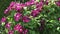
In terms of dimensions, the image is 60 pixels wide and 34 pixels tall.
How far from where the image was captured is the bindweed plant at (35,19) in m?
3.66

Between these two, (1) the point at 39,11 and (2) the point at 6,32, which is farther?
(2) the point at 6,32

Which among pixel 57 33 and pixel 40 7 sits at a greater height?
pixel 40 7

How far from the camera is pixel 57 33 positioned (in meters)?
3.68

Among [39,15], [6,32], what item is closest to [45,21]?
[39,15]

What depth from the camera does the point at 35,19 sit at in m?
3.67

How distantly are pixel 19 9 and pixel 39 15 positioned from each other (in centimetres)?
37

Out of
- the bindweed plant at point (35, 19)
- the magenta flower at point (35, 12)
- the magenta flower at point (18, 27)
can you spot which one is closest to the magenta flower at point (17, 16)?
the bindweed plant at point (35, 19)

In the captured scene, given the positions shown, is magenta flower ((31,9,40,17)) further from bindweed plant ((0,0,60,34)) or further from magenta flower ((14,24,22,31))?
magenta flower ((14,24,22,31))

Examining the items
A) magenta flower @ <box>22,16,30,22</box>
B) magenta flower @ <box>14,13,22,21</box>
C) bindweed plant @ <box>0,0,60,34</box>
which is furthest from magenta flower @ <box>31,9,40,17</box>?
magenta flower @ <box>14,13,22,21</box>

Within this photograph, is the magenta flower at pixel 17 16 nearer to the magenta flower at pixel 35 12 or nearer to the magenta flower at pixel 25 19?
the magenta flower at pixel 25 19

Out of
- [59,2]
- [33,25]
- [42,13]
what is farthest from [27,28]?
[59,2]

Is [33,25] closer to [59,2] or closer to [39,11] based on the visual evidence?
[39,11]

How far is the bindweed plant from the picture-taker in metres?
3.66

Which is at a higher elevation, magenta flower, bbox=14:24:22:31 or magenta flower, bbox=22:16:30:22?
magenta flower, bbox=22:16:30:22
